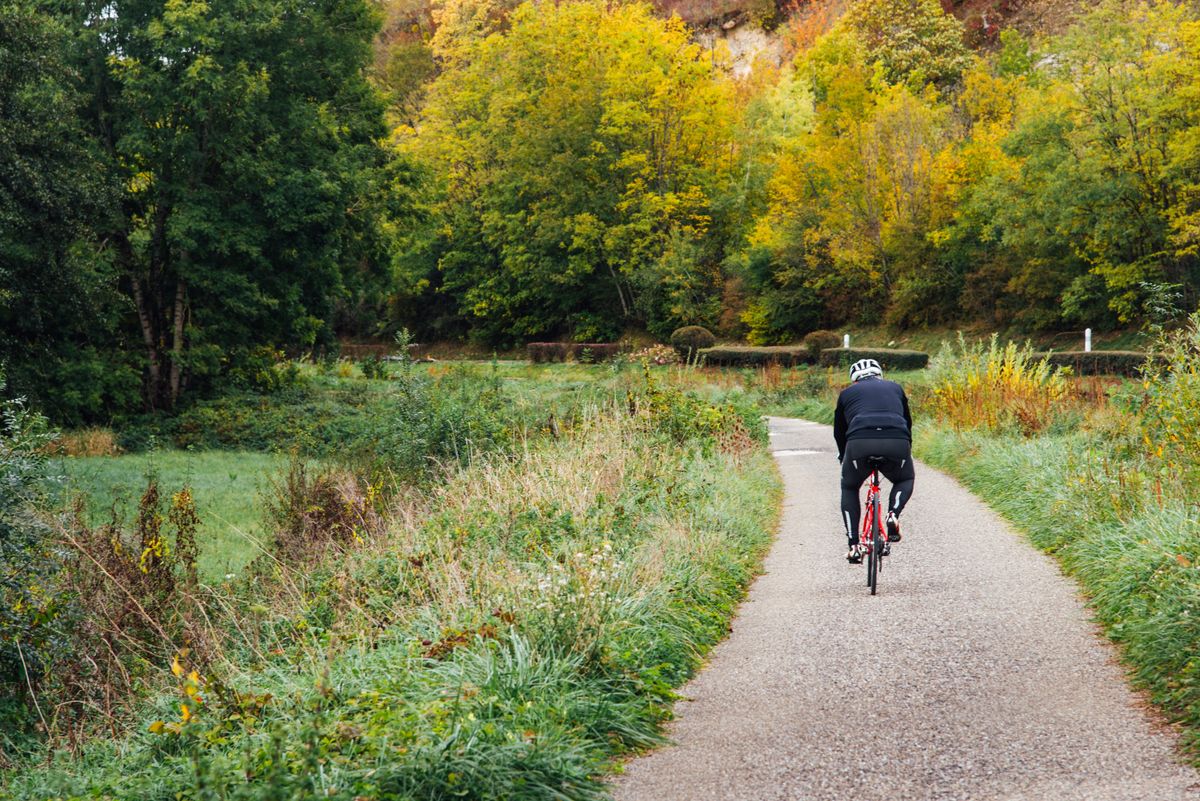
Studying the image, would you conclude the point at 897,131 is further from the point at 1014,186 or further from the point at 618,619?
the point at 618,619

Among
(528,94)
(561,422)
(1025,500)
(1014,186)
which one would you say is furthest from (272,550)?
(528,94)

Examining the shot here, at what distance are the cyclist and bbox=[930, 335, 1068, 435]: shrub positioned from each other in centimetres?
840

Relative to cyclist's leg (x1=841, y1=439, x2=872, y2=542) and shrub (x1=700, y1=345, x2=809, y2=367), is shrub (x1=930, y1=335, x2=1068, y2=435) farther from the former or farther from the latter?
shrub (x1=700, y1=345, x2=809, y2=367)

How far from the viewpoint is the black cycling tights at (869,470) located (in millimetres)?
8688

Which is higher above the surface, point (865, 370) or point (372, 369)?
point (865, 370)

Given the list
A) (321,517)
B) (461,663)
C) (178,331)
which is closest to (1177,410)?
(461,663)

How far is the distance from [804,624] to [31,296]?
64.1 ft

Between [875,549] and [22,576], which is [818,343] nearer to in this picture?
[875,549]

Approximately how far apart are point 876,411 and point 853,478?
57 centimetres

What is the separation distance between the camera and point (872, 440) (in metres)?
8.70

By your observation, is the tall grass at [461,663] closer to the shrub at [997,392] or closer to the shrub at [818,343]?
the shrub at [997,392]

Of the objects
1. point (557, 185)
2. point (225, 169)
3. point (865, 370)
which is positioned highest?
point (557, 185)

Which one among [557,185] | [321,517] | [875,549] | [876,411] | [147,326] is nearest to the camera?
[875,549]

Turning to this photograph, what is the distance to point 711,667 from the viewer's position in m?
6.70
